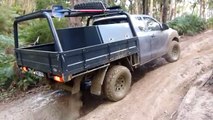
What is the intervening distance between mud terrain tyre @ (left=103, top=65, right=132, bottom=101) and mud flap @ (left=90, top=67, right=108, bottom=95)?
0.60ft

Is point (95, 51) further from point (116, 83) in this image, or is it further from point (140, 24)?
point (140, 24)

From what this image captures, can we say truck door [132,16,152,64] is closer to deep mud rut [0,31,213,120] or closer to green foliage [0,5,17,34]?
deep mud rut [0,31,213,120]

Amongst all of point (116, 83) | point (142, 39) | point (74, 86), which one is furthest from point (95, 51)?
point (142, 39)

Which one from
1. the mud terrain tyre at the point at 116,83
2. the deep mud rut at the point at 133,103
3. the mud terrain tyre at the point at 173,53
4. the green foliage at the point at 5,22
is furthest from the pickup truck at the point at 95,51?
the green foliage at the point at 5,22

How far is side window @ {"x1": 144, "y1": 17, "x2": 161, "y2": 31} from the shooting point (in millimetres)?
6934

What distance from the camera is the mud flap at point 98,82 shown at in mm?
5027

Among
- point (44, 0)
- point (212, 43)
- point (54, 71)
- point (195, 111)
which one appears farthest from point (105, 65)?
point (44, 0)

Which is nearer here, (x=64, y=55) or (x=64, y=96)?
(x=64, y=55)

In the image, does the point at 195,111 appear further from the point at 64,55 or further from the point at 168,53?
the point at 168,53

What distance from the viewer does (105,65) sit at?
5.12m

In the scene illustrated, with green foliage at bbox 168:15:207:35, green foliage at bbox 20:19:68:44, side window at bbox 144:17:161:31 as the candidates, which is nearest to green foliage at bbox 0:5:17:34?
green foliage at bbox 20:19:68:44

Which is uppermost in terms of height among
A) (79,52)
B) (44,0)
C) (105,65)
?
(44,0)

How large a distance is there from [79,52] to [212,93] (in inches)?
108

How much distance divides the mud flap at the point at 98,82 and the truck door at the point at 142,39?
1557mm
